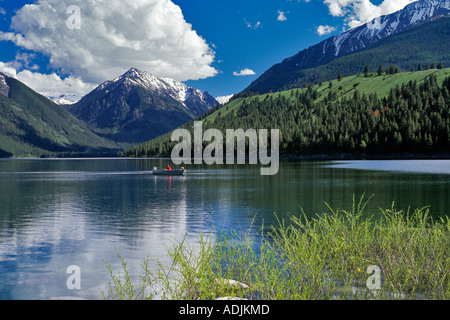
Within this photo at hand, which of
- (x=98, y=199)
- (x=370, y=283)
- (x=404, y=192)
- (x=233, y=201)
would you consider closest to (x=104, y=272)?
(x=370, y=283)

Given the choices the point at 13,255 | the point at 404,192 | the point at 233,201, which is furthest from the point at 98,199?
the point at 404,192

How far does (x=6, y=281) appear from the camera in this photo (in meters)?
19.8

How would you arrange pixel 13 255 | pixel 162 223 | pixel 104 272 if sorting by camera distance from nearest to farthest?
pixel 104 272 < pixel 13 255 < pixel 162 223

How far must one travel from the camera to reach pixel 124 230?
110 ft

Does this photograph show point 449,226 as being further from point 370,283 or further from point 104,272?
point 104,272

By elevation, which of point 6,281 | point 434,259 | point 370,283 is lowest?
point 6,281

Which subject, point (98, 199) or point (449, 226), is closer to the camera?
point (449, 226)

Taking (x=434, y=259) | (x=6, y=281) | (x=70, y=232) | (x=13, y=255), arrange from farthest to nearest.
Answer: (x=70, y=232)
(x=13, y=255)
(x=6, y=281)
(x=434, y=259)

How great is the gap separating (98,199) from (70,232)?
2393cm
